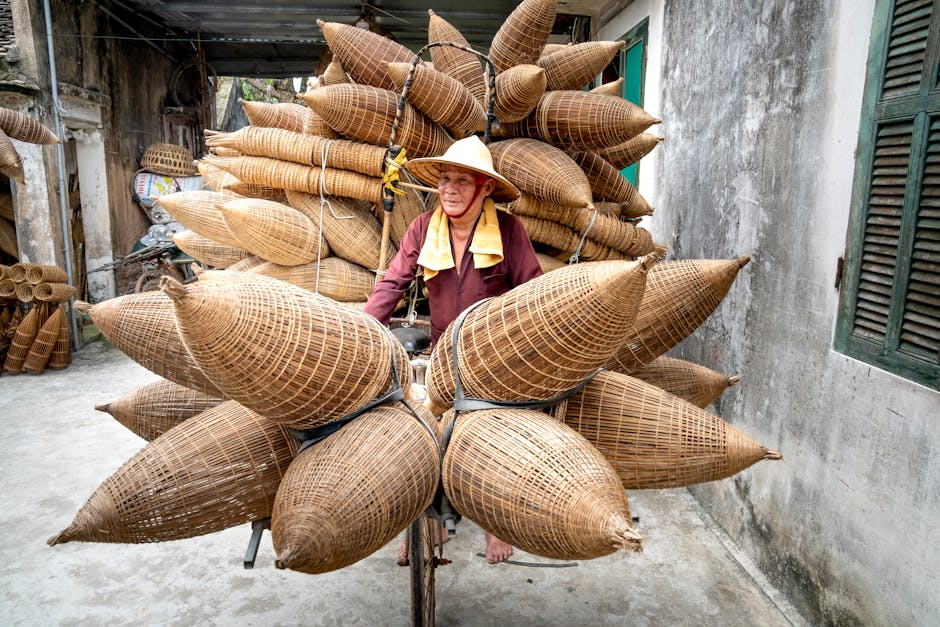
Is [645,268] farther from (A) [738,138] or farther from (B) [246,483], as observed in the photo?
(A) [738,138]

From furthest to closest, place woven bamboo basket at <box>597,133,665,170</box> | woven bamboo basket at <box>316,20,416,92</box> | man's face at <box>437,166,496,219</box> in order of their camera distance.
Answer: woven bamboo basket at <box>597,133,665,170</box>
woven bamboo basket at <box>316,20,416,92</box>
man's face at <box>437,166,496,219</box>

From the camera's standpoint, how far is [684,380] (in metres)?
2.09

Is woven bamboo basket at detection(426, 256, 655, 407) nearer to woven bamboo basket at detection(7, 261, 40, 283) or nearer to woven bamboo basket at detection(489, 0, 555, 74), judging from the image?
woven bamboo basket at detection(489, 0, 555, 74)

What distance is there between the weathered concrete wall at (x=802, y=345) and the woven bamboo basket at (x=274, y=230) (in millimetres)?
2330

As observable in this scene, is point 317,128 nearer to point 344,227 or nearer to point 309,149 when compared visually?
point 309,149

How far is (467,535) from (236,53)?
9.78 meters

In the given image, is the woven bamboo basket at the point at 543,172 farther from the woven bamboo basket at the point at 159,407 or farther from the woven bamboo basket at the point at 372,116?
the woven bamboo basket at the point at 159,407

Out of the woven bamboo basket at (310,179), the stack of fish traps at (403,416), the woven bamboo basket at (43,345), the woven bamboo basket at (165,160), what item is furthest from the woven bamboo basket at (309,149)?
the woven bamboo basket at (165,160)

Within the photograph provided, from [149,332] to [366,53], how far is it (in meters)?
1.90

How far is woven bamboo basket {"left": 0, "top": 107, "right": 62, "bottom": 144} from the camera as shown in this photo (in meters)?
5.54

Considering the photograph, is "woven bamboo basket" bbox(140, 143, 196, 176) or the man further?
"woven bamboo basket" bbox(140, 143, 196, 176)

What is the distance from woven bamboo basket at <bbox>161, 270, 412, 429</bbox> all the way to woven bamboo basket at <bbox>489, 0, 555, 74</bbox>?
2.05 m

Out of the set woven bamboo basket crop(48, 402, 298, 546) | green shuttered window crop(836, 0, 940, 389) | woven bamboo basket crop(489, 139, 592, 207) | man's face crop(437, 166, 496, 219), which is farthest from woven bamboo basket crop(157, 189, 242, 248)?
green shuttered window crop(836, 0, 940, 389)

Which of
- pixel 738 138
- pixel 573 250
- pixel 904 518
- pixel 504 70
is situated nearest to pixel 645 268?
pixel 904 518
